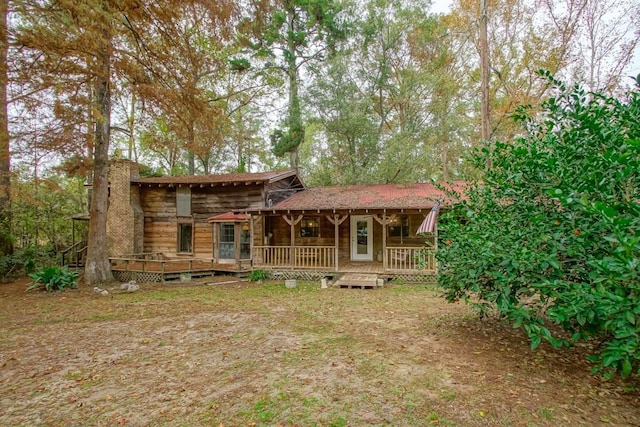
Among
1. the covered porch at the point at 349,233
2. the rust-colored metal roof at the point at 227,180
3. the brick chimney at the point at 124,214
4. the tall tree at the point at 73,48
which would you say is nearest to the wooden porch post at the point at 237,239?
the covered porch at the point at 349,233

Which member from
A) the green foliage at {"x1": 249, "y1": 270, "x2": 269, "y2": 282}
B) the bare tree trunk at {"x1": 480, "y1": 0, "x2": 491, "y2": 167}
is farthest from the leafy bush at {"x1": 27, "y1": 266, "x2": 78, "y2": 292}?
the bare tree trunk at {"x1": 480, "y1": 0, "x2": 491, "y2": 167}

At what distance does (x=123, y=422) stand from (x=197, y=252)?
42.1ft

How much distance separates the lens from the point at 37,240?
15.4 metres

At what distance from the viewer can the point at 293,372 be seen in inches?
177

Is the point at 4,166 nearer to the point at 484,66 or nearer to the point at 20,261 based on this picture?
the point at 20,261

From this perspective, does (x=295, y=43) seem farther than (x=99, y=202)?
Yes

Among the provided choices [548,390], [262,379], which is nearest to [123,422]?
[262,379]

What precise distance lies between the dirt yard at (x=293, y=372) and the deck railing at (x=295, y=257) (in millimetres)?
5263

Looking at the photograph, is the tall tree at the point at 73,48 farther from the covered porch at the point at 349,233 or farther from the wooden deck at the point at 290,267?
the covered porch at the point at 349,233

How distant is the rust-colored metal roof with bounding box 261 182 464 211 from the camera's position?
12227mm

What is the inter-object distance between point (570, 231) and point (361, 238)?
10860 millimetres

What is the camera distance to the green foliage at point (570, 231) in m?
3.03

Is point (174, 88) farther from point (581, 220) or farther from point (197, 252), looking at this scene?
point (581, 220)

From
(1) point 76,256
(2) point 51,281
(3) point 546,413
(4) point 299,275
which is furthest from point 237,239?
(3) point 546,413
